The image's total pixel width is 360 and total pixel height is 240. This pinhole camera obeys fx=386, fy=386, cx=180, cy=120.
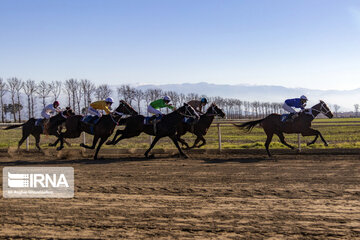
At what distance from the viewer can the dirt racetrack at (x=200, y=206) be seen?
453cm

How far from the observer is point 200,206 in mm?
5715

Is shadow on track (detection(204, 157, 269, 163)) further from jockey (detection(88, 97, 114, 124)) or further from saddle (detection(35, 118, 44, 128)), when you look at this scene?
saddle (detection(35, 118, 44, 128))

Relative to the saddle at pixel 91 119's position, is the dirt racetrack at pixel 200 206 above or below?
below

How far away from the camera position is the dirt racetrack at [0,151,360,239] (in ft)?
14.9

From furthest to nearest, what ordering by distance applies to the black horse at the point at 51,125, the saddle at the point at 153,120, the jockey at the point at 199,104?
1. the black horse at the point at 51,125
2. the jockey at the point at 199,104
3. the saddle at the point at 153,120

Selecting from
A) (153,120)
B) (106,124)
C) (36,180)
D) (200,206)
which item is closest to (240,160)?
(153,120)

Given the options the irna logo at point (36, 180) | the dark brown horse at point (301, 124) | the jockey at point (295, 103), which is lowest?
the irna logo at point (36, 180)

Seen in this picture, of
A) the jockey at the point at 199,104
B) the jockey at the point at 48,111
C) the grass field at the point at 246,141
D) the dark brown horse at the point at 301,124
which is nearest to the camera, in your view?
the dark brown horse at the point at 301,124

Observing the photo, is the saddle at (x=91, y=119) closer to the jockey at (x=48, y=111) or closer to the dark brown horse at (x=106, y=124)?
the dark brown horse at (x=106, y=124)

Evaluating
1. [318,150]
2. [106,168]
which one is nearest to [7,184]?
[106,168]

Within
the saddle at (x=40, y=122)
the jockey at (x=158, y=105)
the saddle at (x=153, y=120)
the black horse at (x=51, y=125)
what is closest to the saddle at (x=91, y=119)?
the black horse at (x=51, y=125)

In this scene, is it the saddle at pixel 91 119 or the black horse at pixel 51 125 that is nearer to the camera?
the saddle at pixel 91 119

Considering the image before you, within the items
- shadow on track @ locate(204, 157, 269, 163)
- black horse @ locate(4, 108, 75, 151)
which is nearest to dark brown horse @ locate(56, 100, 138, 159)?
black horse @ locate(4, 108, 75, 151)

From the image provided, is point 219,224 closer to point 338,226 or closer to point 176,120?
point 338,226
